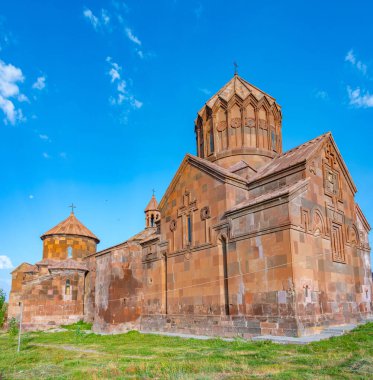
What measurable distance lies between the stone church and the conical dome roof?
539cm

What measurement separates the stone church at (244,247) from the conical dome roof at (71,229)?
539cm

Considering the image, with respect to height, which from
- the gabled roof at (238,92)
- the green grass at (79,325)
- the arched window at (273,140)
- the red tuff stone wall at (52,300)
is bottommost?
the green grass at (79,325)

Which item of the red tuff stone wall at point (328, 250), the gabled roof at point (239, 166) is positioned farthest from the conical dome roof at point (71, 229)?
the red tuff stone wall at point (328, 250)

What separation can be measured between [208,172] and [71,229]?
13727 mm

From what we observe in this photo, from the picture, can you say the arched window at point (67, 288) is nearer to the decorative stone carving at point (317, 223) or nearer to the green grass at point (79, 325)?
the green grass at point (79, 325)

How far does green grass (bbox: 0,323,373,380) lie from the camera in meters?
5.54

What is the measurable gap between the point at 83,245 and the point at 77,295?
14.9 ft

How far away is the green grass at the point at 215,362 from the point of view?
554 centimetres

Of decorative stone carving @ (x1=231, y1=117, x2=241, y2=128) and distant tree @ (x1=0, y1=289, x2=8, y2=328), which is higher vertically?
decorative stone carving @ (x1=231, y1=117, x2=241, y2=128)

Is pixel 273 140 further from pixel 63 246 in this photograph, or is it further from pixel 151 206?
pixel 63 246

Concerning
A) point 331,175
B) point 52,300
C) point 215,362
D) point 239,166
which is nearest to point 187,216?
point 239,166

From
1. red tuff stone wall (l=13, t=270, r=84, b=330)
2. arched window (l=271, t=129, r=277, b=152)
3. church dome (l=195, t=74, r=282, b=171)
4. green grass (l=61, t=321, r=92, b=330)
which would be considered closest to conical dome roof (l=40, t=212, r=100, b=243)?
red tuff stone wall (l=13, t=270, r=84, b=330)

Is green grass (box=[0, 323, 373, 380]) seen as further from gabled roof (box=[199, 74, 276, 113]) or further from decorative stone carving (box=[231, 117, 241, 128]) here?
gabled roof (box=[199, 74, 276, 113])

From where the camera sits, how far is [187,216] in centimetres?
1324
